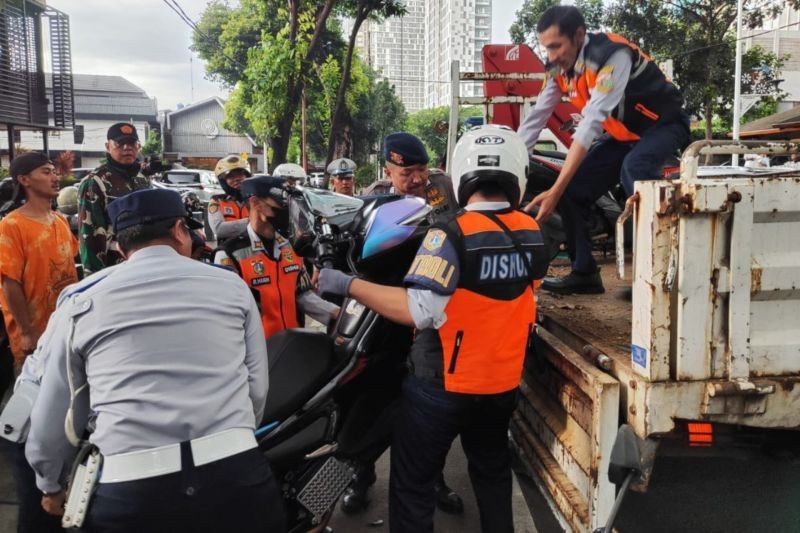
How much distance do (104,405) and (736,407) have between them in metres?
1.82

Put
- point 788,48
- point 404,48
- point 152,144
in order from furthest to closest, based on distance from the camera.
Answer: point 404,48 < point 152,144 < point 788,48

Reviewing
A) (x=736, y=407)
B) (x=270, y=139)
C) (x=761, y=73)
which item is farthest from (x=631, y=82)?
(x=761, y=73)

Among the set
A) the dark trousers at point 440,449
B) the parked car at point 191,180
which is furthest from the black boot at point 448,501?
the parked car at point 191,180

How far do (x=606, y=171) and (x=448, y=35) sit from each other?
86.1 metres

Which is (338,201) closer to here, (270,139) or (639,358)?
(639,358)

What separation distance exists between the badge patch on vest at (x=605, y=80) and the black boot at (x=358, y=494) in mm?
2186

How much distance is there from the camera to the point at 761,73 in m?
Answer: 20.2

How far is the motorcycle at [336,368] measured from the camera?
7.61 feet

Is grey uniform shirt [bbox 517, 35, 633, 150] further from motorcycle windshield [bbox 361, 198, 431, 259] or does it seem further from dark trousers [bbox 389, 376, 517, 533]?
dark trousers [bbox 389, 376, 517, 533]

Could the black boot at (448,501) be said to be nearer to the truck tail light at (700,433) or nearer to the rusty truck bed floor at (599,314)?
the rusty truck bed floor at (599,314)

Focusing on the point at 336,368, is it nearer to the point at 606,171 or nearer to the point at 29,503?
the point at 29,503

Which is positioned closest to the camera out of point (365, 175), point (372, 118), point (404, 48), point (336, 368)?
point (336, 368)

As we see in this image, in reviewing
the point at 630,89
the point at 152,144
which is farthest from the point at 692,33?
the point at 152,144

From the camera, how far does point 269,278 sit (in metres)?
3.19
